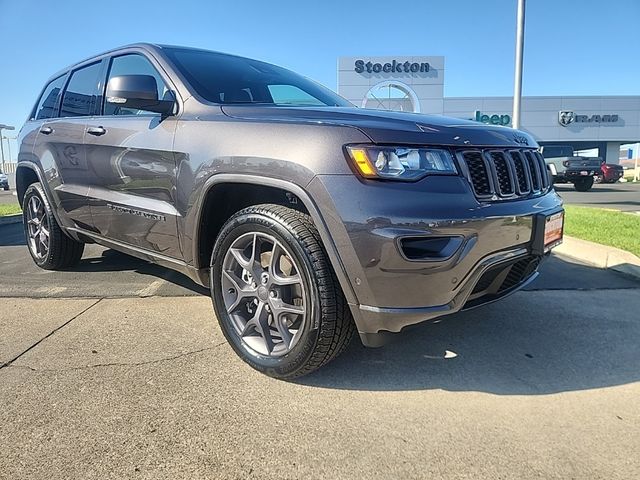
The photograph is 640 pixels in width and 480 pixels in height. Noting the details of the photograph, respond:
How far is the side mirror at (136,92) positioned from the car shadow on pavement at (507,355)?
5.98ft

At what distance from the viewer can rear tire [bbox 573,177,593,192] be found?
19188mm

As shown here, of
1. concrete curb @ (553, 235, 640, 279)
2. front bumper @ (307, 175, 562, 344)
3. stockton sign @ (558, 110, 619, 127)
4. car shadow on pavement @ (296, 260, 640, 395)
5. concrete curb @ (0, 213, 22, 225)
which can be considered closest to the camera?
front bumper @ (307, 175, 562, 344)

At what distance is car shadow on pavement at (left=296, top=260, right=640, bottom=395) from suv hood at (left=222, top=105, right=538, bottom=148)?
2.82 feet

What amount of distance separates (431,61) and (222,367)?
33974 millimetres

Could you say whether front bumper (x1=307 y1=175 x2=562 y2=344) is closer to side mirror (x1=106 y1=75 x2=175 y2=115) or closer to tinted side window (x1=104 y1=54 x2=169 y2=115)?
side mirror (x1=106 y1=75 x2=175 y2=115)

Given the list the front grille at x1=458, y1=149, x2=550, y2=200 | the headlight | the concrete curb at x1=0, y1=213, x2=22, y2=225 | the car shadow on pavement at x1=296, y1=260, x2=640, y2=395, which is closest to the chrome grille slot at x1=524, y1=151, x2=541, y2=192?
the front grille at x1=458, y1=149, x2=550, y2=200

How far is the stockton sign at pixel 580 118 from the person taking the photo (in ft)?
122

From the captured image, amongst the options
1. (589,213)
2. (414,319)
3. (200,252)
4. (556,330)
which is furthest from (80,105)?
(589,213)

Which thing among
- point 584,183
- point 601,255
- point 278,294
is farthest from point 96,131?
point 584,183

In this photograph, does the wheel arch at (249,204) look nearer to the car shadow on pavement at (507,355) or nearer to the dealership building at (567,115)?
the car shadow on pavement at (507,355)

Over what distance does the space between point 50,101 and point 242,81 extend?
248 centimetres

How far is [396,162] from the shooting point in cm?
220

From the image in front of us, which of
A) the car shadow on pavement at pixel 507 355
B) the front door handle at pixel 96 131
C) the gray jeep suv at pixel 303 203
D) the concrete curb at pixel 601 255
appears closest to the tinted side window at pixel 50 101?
the front door handle at pixel 96 131

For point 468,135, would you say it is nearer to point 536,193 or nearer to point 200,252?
point 536,193
